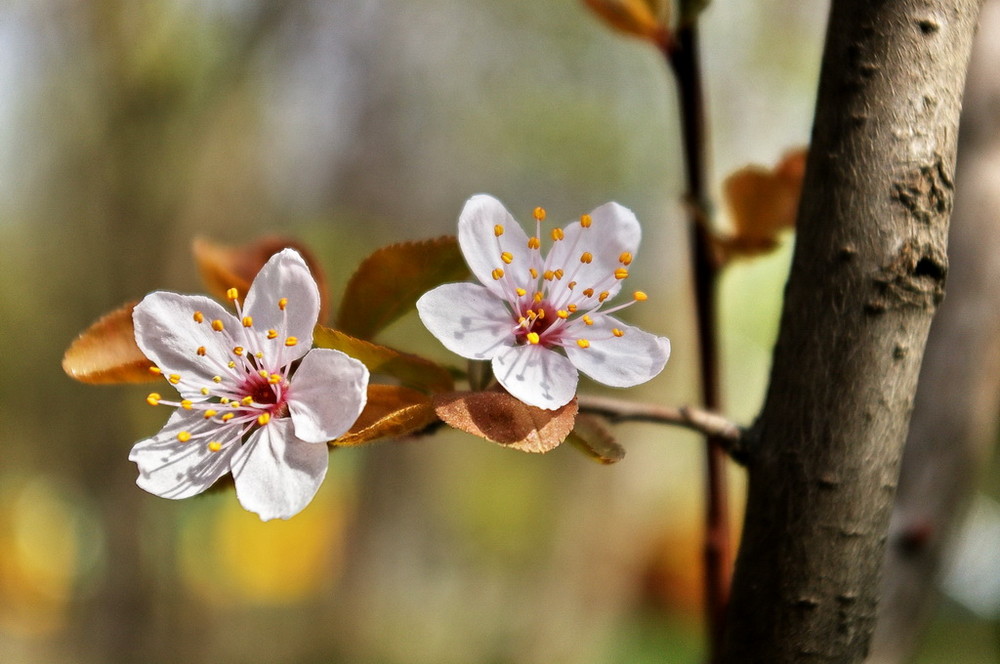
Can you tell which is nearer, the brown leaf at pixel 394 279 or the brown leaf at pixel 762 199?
the brown leaf at pixel 394 279

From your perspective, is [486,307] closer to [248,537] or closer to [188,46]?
[188,46]

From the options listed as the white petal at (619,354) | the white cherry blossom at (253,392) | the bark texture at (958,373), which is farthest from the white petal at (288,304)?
the bark texture at (958,373)

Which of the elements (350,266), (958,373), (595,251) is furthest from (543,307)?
(350,266)

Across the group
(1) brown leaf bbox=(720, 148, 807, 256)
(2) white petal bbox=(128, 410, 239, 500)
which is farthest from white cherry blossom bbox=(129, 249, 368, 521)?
(1) brown leaf bbox=(720, 148, 807, 256)

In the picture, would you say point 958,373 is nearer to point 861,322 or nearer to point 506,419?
point 861,322

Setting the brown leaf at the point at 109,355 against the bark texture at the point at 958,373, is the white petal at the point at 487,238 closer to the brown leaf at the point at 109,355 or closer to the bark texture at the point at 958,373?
the brown leaf at the point at 109,355

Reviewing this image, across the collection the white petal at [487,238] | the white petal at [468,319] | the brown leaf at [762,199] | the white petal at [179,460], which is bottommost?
the white petal at [179,460]
